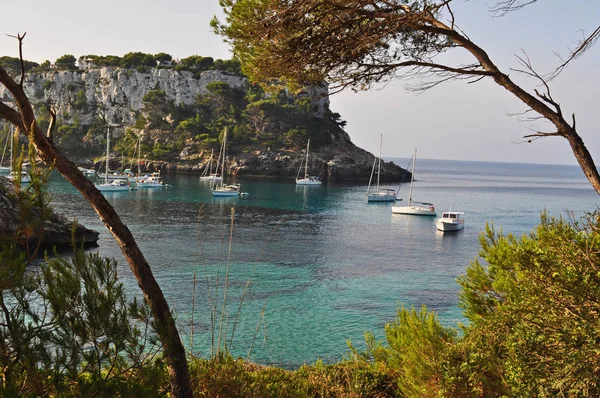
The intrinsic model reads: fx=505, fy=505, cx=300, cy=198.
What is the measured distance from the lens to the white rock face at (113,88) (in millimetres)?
72812

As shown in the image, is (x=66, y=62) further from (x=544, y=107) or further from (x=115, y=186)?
(x=544, y=107)

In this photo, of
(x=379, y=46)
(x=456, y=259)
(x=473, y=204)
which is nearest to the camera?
(x=379, y=46)

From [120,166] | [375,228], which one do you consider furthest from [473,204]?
[120,166]

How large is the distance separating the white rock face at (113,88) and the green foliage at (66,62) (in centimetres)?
392

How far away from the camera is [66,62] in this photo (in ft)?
270

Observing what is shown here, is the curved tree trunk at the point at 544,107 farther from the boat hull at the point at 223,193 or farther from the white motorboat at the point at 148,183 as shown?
the white motorboat at the point at 148,183

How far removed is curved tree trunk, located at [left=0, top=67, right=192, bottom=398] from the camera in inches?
128

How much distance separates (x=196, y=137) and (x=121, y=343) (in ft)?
213

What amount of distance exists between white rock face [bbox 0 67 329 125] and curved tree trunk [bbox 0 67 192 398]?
69781 millimetres

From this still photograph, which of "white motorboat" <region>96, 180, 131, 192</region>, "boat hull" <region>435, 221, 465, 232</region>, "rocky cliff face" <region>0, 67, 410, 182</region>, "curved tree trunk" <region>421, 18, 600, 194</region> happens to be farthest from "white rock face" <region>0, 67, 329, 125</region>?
"curved tree trunk" <region>421, 18, 600, 194</region>

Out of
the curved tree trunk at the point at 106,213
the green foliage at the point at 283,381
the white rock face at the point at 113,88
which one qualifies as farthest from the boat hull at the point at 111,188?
the curved tree trunk at the point at 106,213

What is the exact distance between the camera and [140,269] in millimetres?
3615

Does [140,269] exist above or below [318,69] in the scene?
below

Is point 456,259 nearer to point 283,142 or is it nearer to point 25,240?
point 25,240
